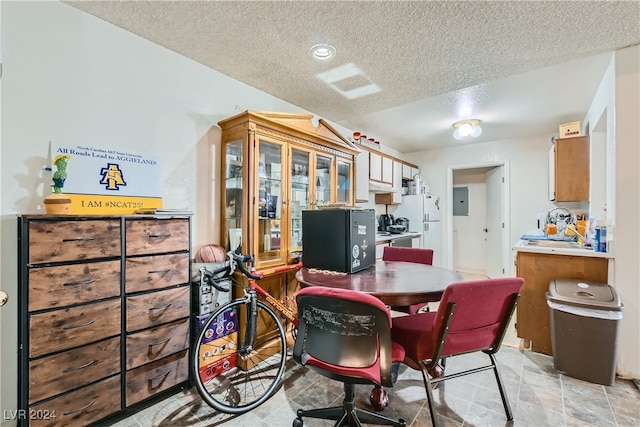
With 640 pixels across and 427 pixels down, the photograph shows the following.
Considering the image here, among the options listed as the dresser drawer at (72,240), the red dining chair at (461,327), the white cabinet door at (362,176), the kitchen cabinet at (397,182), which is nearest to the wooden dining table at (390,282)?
the red dining chair at (461,327)

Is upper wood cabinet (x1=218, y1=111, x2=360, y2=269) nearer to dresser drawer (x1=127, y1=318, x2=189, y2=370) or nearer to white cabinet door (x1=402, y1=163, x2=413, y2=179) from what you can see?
dresser drawer (x1=127, y1=318, x2=189, y2=370)

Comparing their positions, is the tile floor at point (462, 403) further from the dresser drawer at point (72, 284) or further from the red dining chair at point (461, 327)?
the dresser drawer at point (72, 284)

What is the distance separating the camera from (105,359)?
5.12 ft

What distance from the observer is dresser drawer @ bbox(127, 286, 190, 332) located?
1667 millimetres

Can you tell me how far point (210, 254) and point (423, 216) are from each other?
3.84 metres

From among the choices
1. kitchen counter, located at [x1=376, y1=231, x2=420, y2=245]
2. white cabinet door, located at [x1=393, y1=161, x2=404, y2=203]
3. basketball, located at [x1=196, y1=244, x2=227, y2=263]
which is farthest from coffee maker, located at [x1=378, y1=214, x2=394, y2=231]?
basketball, located at [x1=196, y1=244, x2=227, y2=263]

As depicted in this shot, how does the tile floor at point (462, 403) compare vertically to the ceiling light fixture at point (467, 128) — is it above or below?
below

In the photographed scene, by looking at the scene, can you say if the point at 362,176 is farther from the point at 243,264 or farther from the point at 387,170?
the point at 243,264

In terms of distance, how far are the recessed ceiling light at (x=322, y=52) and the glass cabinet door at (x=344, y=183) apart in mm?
1284

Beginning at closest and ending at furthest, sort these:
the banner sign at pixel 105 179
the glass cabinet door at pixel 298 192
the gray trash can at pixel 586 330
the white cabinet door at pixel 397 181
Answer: the banner sign at pixel 105 179, the gray trash can at pixel 586 330, the glass cabinet door at pixel 298 192, the white cabinet door at pixel 397 181

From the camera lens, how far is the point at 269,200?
2496 millimetres

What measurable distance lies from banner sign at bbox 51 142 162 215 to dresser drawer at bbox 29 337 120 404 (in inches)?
29.8

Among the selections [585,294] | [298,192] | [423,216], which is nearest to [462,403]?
[585,294]

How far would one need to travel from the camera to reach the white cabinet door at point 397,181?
479 cm
